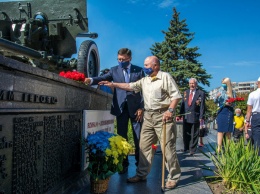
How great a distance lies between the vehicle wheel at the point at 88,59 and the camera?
254 inches

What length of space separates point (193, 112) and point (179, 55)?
22054 mm

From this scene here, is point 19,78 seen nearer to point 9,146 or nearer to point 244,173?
point 9,146

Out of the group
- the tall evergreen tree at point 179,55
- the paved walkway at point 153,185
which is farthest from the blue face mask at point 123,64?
the tall evergreen tree at point 179,55

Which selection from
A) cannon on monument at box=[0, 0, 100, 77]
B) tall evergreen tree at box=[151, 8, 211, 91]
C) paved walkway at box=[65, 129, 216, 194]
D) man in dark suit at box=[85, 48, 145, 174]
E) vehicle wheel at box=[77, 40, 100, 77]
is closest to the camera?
paved walkway at box=[65, 129, 216, 194]

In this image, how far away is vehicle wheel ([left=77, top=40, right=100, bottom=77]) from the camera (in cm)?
645

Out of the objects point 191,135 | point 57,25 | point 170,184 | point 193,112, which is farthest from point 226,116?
point 57,25

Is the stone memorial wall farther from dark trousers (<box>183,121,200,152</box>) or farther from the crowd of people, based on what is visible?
dark trousers (<box>183,121,200,152</box>)

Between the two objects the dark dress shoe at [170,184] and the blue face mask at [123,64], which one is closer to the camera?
the dark dress shoe at [170,184]

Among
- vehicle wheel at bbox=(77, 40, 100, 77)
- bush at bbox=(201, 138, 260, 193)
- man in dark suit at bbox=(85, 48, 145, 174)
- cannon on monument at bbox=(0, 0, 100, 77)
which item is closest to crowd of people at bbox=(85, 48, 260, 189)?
man in dark suit at bbox=(85, 48, 145, 174)

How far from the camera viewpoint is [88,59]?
6609 mm

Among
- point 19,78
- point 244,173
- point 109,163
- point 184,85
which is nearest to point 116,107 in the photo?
point 109,163

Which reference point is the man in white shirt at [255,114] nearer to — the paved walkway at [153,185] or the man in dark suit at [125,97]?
the paved walkway at [153,185]

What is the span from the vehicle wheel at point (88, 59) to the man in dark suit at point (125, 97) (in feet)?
5.36

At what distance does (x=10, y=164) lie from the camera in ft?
7.97
